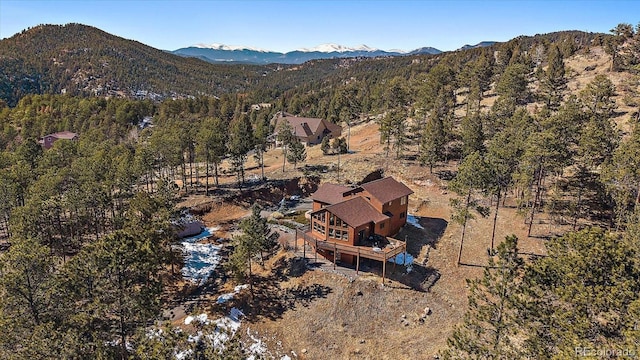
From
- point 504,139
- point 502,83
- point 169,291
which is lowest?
point 169,291

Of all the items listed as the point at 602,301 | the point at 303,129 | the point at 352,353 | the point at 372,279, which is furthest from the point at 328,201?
the point at 303,129

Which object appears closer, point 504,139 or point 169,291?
point 169,291

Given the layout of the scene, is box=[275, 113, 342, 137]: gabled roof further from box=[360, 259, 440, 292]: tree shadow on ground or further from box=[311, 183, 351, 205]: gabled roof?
box=[360, 259, 440, 292]: tree shadow on ground

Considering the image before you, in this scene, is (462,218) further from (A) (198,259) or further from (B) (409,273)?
(A) (198,259)

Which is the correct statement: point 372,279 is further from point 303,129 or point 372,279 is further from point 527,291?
point 303,129

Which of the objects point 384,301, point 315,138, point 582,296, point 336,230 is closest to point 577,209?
point 384,301

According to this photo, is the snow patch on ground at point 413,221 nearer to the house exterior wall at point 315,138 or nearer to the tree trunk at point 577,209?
the tree trunk at point 577,209

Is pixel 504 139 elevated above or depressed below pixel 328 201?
above
